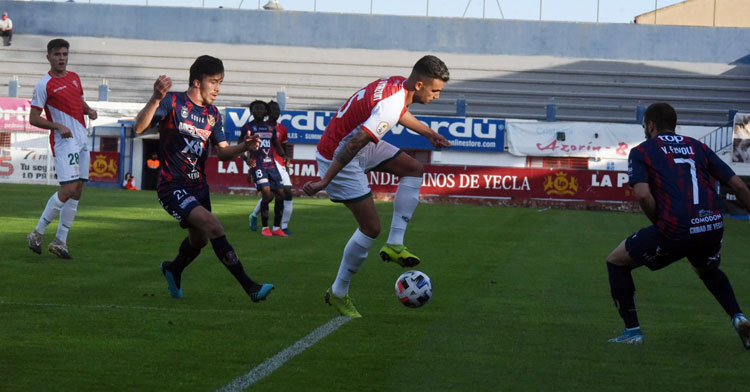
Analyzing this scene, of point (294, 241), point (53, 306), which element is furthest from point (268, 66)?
point (53, 306)

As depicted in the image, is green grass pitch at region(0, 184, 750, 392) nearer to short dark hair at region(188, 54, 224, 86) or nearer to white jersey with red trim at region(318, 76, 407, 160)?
white jersey with red trim at region(318, 76, 407, 160)

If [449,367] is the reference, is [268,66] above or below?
above

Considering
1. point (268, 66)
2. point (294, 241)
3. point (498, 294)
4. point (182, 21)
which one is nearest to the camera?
point (498, 294)

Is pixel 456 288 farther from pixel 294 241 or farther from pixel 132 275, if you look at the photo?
pixel 294 241

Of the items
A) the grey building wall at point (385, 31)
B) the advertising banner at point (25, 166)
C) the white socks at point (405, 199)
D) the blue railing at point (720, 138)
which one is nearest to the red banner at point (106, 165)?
the advertising banner at point (25, 166)

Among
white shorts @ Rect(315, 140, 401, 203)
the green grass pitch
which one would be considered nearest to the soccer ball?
the green grass pitch

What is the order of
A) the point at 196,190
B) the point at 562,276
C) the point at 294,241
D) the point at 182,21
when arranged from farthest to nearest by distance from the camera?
the point at 182,21, the point at 294,241, the point at 562,276, the point at 196,190

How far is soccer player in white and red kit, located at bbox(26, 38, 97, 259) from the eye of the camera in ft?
34.8

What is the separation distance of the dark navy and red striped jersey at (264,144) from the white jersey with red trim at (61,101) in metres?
5.18

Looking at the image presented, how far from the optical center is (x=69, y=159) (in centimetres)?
1080

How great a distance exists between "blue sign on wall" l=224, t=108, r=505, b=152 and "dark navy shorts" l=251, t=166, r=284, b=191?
1901 centimetres

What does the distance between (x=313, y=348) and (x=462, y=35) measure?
134 feet

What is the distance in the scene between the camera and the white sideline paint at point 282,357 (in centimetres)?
505

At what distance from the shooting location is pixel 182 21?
154ft
